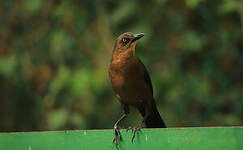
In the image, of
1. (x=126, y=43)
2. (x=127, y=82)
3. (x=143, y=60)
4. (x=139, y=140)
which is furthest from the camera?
(x=143, y=60)

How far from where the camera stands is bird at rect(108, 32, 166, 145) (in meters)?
3.90

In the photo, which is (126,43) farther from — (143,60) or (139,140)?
(139,140)

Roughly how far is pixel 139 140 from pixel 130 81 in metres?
1.25

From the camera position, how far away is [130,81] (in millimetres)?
3936

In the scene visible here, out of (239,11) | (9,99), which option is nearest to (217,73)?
(239,11)

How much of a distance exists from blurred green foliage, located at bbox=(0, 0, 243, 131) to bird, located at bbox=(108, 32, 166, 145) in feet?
3.60

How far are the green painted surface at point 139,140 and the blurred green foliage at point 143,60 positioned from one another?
230cm

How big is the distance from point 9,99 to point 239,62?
8.01 ft

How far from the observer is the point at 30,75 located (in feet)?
19.2

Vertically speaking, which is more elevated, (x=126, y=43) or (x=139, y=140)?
(x=126, y=43)

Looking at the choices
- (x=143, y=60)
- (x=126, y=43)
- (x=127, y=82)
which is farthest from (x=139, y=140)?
(x=143, y=60)

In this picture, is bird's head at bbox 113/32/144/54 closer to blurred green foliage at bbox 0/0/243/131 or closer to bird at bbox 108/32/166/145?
bird at bbox 108/32/166/145

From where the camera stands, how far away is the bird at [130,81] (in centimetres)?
390

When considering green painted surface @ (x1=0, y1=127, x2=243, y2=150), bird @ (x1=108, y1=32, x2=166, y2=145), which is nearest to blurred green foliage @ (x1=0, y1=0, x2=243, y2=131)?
bird @ (x1=108, y1=32, x2=166, y2=145)
